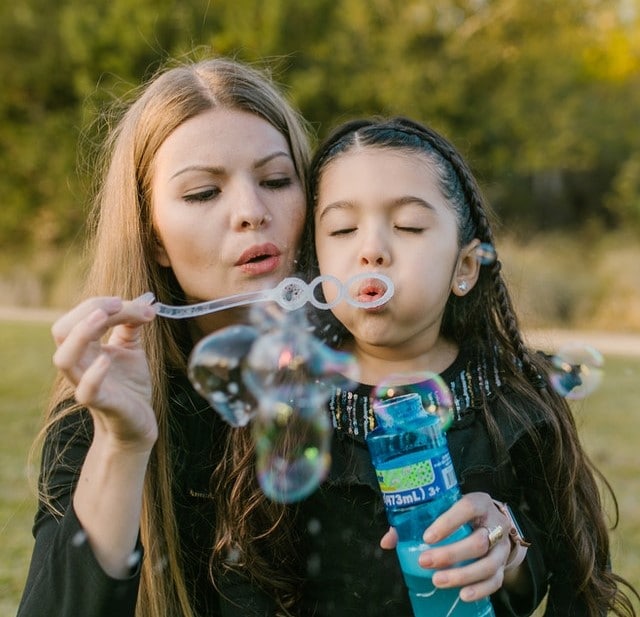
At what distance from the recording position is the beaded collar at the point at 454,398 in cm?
189

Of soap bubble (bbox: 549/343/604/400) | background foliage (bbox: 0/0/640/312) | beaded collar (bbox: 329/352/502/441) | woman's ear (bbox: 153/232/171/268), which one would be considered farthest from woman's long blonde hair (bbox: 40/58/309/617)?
background foliage (bbox: 0/0/640/312)

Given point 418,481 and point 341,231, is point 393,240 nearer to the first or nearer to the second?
point 341,231

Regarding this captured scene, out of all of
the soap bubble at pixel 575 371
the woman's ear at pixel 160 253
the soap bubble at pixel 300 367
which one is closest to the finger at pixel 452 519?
the soap bubble at pixel 300 367

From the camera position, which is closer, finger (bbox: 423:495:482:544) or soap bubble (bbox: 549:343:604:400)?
finger (bbox: 423:495:482:544)

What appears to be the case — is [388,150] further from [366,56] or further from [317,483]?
[366,56]

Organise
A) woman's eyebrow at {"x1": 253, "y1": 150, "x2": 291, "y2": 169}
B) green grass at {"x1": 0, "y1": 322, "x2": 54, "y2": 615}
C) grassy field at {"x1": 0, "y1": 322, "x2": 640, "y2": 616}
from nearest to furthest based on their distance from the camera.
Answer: woman's eyebrow at {"x1": 253, "y1": 150, "x2": 291, "y2": 169}
green grass at {"x1": 0, "y1": 322, "x2": 54, "y2": 615}
grassy field at {"x1": 0, "y1": 322, "x2": 640, "y2": 616}

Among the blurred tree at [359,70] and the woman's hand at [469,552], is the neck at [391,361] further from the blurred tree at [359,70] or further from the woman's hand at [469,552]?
the blurred tree at [359,70]

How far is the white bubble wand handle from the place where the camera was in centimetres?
172

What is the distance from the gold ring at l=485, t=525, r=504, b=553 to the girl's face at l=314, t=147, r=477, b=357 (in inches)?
15.7

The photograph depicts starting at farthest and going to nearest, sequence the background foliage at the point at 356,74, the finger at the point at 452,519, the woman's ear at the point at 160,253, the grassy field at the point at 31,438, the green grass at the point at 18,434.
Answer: the background foliage at the point at 356,74 → the grassy field at the point at 31,438 → the green grass at the point at 18,434 → the woman's ear at the point at 160,253 → the finger at the point at 452,519

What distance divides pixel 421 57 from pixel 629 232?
5.15 metres

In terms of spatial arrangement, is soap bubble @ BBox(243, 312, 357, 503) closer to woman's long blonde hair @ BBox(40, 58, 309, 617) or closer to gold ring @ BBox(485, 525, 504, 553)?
woman's long blonde hair @ BBox(40, 58, 309, 617)

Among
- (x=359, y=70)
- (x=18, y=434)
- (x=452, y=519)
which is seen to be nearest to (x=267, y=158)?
(x=452, y=519)

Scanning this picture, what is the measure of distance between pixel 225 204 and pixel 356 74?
15480 millimetres
